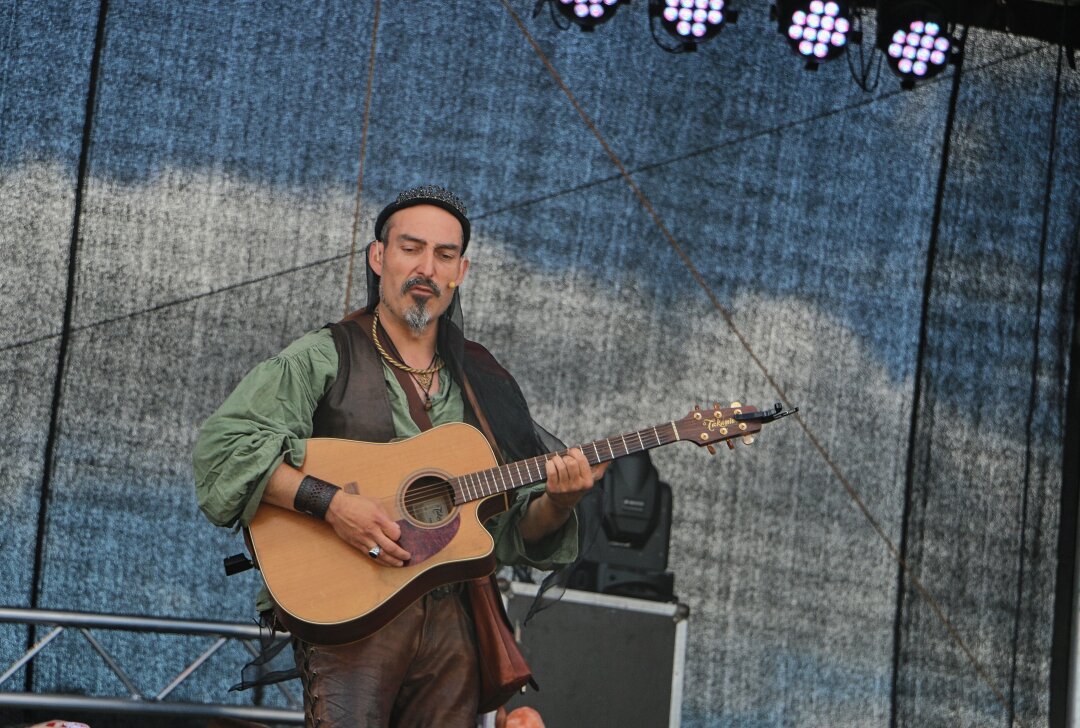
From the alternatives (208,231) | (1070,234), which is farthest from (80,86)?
(1070,234)

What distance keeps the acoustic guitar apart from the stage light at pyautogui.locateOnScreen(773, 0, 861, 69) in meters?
2.27

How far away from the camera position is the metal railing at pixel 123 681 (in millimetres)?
3920

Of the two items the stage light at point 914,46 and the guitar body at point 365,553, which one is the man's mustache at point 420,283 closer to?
the guitar body at point 365,553

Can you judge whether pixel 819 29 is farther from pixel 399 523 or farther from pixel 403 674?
pixel 403 674

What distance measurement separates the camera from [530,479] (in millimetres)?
3105

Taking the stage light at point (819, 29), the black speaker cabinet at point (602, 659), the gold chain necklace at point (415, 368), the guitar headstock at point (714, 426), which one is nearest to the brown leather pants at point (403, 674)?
the gold chain necklace at point (415, 368)

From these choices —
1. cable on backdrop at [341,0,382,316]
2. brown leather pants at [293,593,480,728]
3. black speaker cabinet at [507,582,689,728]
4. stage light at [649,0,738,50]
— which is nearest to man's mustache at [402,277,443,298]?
brown leather pants at [293,593,480,728]

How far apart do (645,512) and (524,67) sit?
1.87m

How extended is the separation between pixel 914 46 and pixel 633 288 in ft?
4.93

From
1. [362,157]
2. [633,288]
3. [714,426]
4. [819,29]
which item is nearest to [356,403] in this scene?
[714,426]

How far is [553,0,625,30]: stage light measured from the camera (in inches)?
191

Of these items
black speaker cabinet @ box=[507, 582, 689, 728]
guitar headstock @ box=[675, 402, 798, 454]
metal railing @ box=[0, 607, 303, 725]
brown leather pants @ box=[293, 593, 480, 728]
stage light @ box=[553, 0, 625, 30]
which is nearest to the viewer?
brown leather pants @ box=[293, 593, 480, 728]

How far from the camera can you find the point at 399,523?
297 centimetres

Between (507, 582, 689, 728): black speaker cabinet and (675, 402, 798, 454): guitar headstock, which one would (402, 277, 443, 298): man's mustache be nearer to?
(675, 402, 798, 454): guitar headstock
